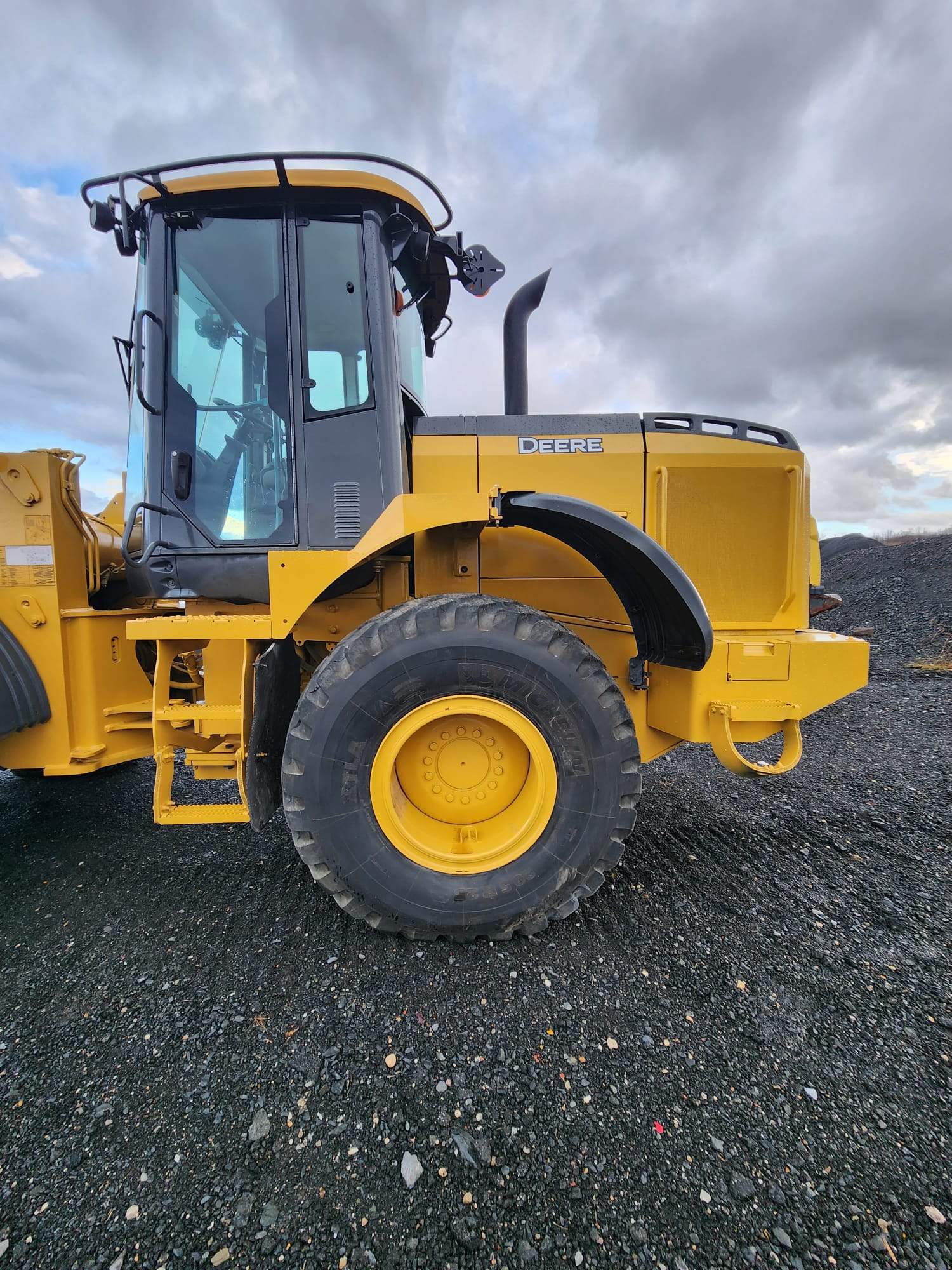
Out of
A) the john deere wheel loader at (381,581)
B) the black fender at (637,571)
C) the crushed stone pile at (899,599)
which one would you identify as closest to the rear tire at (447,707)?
the john deere wheel loader at (381,581)

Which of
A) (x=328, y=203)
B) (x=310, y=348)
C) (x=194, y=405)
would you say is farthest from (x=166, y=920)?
(x=328, y=203)

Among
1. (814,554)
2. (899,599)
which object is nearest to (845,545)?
(899,599)

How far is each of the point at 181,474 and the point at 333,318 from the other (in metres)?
1.04

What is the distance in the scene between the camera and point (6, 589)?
2.66 meters

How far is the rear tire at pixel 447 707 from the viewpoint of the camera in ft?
6.77

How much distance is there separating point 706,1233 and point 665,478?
8.80 feet

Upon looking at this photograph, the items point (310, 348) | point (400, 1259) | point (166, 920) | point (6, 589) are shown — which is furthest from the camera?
point (6, 589)

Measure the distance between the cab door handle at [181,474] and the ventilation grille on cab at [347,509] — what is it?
71 centimetres

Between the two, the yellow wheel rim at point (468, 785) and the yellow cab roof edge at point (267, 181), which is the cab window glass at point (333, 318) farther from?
the yellow wheel rim at point (468, 785)

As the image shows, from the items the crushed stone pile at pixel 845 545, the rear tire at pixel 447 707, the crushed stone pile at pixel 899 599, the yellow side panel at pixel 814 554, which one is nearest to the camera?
the rear tire at pixel 447 707

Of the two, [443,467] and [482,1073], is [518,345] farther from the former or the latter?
[482,1073]

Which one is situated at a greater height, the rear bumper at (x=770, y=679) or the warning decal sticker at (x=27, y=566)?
the warning decal sticker at (x=27, y=566)

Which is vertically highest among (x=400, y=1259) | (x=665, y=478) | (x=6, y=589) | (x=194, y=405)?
(x=194, y=405)

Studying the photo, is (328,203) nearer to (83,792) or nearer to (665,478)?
(665,478)
